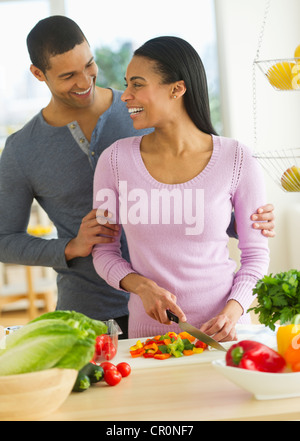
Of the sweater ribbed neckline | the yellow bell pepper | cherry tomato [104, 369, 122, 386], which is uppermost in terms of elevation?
the sweater ribbed neckline

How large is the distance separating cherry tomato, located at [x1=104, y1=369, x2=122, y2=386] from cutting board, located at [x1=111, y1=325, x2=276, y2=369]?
0.40 ft

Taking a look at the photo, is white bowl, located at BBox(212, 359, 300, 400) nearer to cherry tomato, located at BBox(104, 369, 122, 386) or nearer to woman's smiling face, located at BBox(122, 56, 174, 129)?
cherry tomato, located at BBox(104, 369, 122, 386)

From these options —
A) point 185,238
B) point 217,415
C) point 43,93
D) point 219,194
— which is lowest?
point 217,415

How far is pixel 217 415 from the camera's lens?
1.20 m

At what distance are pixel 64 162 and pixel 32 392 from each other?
3.56 feet

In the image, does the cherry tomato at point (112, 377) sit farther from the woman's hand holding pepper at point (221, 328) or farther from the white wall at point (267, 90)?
the white wall at point (267, 90)

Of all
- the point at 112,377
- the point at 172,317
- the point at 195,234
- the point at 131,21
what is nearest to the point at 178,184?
the point at 195,234

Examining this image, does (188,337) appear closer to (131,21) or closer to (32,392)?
(32,392)

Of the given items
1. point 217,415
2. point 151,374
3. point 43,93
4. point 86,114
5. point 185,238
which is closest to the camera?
point 217,415

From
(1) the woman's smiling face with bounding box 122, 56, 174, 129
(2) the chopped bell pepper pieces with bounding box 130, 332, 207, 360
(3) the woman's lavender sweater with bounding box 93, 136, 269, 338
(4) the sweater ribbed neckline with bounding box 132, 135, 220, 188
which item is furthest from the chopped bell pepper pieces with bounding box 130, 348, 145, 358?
(1) the woman's smiling face with bounding box 122, 56, 174, 129

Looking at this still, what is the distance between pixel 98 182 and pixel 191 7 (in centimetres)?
404

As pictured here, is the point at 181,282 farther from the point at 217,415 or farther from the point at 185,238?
the point at 217,415

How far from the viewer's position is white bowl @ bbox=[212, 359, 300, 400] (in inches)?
47.4

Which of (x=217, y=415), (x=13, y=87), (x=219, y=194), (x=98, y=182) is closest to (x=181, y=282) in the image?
(x=219, y=194)
